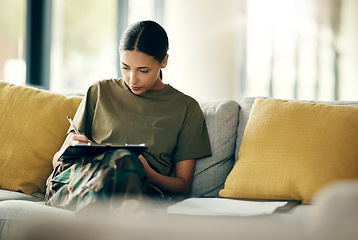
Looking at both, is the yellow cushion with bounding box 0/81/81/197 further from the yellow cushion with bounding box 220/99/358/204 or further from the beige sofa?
the yellow cushion with bounding box 220/99/358/204

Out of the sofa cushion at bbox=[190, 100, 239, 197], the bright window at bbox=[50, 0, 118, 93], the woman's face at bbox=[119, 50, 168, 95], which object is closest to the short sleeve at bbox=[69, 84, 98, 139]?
the woman's face at bbox=[119, 50, 168, 95]

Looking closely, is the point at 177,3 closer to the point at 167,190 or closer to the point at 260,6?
the point at 260,6

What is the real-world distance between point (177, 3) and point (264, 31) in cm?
81

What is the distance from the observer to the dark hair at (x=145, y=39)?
155cm

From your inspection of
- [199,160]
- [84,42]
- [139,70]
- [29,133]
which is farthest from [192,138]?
[84,42]

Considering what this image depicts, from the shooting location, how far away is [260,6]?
371 centimetres

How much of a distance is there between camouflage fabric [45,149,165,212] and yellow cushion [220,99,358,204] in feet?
1.60

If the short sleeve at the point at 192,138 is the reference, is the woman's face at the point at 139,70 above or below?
above

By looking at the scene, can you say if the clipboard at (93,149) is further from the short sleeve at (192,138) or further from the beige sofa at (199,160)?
the short sleeve at (192,138)

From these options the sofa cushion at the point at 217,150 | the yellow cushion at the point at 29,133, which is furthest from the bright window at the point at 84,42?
the sofa cushion at the point at 217,150

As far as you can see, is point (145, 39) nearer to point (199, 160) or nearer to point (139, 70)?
point (139, 70)

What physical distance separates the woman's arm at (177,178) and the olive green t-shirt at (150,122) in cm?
3

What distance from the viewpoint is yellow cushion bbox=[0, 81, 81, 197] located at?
A: 1.68 metres

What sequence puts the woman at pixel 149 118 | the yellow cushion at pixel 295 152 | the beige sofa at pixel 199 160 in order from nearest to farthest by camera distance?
the beige sofa at pixel 199 160
the yellow cushion at pixel 295 152
the woman at pixel 149 118
